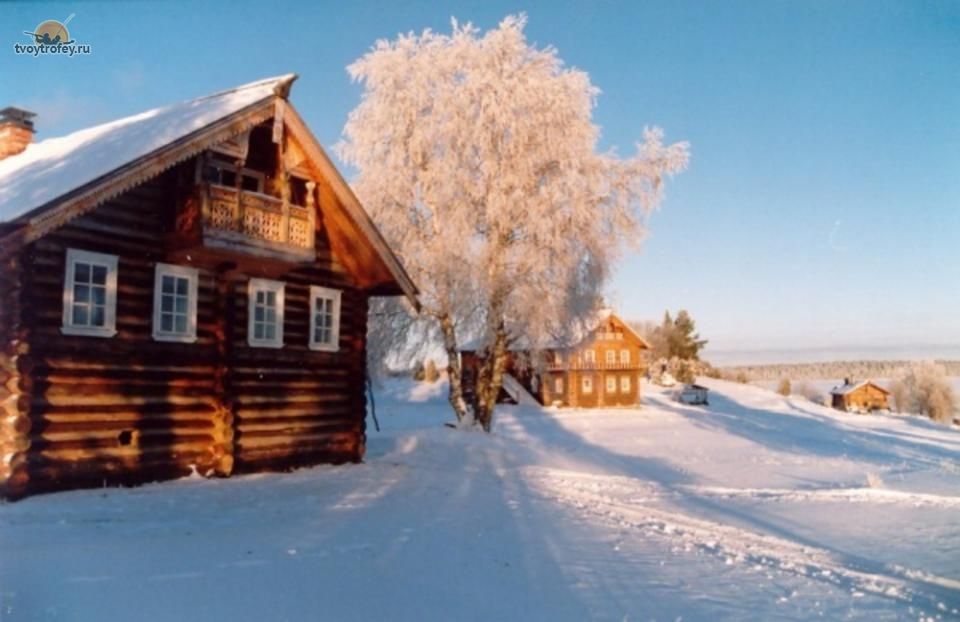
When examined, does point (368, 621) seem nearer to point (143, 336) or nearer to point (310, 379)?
point (143, 336)

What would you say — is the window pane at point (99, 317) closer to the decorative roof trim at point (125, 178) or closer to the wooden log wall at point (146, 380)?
the wooden log wall at point (146, 380)

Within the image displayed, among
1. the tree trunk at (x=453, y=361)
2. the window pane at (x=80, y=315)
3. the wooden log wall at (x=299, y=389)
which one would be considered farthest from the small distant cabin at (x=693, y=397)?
the window pane at (x=80, y=315)

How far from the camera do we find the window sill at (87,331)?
14.5m

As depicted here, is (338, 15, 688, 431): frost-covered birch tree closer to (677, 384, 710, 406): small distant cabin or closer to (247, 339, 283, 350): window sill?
(247, 339, 283, 350): window sill

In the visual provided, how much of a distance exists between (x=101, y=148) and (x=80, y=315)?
3714mm

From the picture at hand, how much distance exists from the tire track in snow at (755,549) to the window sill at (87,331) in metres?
9.56

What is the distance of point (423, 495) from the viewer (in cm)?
1645

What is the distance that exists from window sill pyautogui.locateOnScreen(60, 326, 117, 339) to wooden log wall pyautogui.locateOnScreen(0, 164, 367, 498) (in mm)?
96

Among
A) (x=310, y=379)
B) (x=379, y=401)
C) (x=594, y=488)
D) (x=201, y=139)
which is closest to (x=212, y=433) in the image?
(x=310, y=379)

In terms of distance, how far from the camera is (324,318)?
2017 cm

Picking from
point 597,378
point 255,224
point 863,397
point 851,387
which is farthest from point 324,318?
point 863,397

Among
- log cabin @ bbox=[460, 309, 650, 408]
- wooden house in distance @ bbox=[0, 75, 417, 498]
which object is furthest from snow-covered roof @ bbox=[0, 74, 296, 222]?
log cabin @ bbox=[460, 309, 650, 408]

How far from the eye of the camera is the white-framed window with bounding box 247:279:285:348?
18.2 metres

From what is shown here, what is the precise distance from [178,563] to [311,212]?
9927 mm
